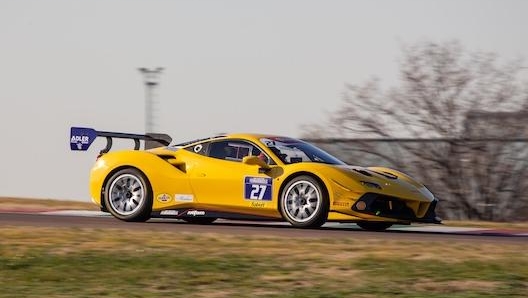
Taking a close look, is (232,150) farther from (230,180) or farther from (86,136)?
(86,136)

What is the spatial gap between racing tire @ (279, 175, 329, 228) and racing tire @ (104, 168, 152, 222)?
198 centimetres

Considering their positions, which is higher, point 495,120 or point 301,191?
point 495,120

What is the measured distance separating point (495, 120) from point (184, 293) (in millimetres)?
20607

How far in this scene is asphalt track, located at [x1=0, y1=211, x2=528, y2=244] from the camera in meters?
12.8

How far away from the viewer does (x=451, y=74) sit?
29.2m

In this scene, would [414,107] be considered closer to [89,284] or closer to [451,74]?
[451,74]

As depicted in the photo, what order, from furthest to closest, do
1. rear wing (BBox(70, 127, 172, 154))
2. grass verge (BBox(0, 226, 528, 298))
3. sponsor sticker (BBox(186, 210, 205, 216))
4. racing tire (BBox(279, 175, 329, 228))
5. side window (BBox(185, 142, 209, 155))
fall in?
rear wing (BBox(70, 127, 172, 154))
side window (BBox(185, 142, 209, 155))
sponsor sticker (BBox(186, 210, 205, 216))
racing tire (BBox(279, 175, 329, 228))
grass verge (BBox(0, 226, 528, 298))

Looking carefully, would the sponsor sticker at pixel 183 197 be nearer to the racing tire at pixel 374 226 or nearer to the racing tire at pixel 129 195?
the racing tire at pixel 129 195

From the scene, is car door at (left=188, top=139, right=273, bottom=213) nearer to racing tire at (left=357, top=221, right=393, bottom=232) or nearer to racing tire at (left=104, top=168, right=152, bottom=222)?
racing tire at (left=104, top=168, right=152, bottom=222)

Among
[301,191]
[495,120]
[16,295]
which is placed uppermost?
[495,120]

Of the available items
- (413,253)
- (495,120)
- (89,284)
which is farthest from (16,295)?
(495,120)

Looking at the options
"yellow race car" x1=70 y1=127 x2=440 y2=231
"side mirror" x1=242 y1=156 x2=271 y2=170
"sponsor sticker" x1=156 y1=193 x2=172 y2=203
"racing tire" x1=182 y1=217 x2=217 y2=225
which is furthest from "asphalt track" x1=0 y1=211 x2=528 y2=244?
"side mirror" x1=242 y1=156 x2=271 y2=170

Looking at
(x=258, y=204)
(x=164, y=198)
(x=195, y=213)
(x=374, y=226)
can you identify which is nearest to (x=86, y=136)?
(x=164, y=198)

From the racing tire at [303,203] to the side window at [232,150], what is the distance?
863 millimetres
